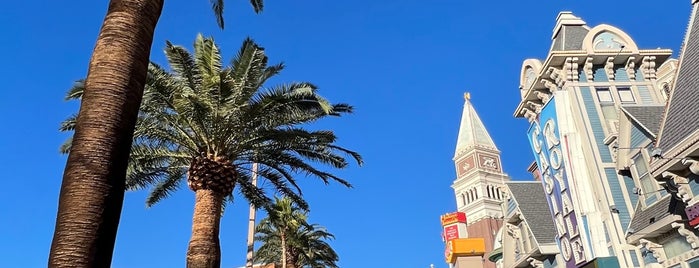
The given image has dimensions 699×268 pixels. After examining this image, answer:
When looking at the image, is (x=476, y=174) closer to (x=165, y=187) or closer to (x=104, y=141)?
(x=165, y=187)

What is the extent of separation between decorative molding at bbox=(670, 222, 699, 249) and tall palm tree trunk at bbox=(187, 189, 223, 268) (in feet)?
42.2

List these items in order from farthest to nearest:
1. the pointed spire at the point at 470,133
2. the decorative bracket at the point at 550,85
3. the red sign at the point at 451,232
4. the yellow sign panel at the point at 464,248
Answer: the pointed spire at the point at 470,133 < the red sign at the point at 451,232 < the yellow sign panel at the point at 464,248 < the decorative bracket at the point at 550,85

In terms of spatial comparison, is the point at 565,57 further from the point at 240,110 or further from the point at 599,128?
the point at 240,110

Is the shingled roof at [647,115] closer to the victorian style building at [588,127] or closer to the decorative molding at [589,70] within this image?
the victorian style building at [588,127]

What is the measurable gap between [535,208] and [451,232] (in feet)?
111

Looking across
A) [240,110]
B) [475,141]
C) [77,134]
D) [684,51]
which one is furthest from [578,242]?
[475,141]

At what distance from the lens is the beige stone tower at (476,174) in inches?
3479

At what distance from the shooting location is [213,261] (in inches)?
574

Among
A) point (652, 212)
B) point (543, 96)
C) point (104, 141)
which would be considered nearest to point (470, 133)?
point (543, 96)

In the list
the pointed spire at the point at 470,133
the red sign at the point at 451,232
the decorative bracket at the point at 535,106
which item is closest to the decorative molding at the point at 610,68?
the decorative bracket at the point at 535,106

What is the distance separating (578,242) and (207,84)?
16.5 metres

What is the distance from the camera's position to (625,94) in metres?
24.0

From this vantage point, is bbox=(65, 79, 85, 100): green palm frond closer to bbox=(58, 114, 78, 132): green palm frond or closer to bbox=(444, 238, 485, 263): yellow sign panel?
bbox=(58, 114, 78, 132): green palm frond

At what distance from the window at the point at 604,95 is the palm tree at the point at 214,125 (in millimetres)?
12433
